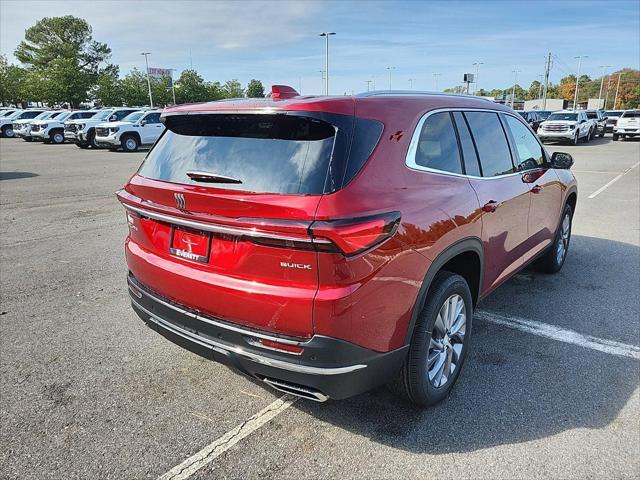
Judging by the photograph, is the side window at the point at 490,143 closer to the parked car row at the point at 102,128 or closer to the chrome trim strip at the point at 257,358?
the chrome trim strip at the point at 257,358

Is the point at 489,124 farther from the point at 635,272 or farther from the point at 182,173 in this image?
the point at 635,272

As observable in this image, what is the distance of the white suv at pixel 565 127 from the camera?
25.7m

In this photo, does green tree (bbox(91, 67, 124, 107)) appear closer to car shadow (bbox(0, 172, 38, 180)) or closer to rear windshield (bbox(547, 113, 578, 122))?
car shadow (bbox(0, 172, 38, 180))

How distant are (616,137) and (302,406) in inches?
1368

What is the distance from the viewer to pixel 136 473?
242 centimetres

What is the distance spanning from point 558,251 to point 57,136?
99.0ft

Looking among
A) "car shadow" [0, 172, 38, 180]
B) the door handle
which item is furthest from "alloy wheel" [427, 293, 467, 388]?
"car shadow" [0, 172, 38, 180]

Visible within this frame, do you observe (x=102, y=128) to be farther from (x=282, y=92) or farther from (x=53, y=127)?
(x=282, y=92)

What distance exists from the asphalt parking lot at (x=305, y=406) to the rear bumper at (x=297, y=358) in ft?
1.54

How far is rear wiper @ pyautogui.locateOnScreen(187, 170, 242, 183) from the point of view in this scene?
2484 millimetres

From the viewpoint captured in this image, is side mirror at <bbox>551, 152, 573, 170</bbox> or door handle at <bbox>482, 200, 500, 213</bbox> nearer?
door handle at <bbox>482, 200, 500, 213</bbox>

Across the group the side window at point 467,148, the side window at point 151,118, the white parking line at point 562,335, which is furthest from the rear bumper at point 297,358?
the side window at point 151,118

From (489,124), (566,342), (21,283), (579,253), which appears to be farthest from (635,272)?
(21,283)

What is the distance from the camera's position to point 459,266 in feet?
10.6
